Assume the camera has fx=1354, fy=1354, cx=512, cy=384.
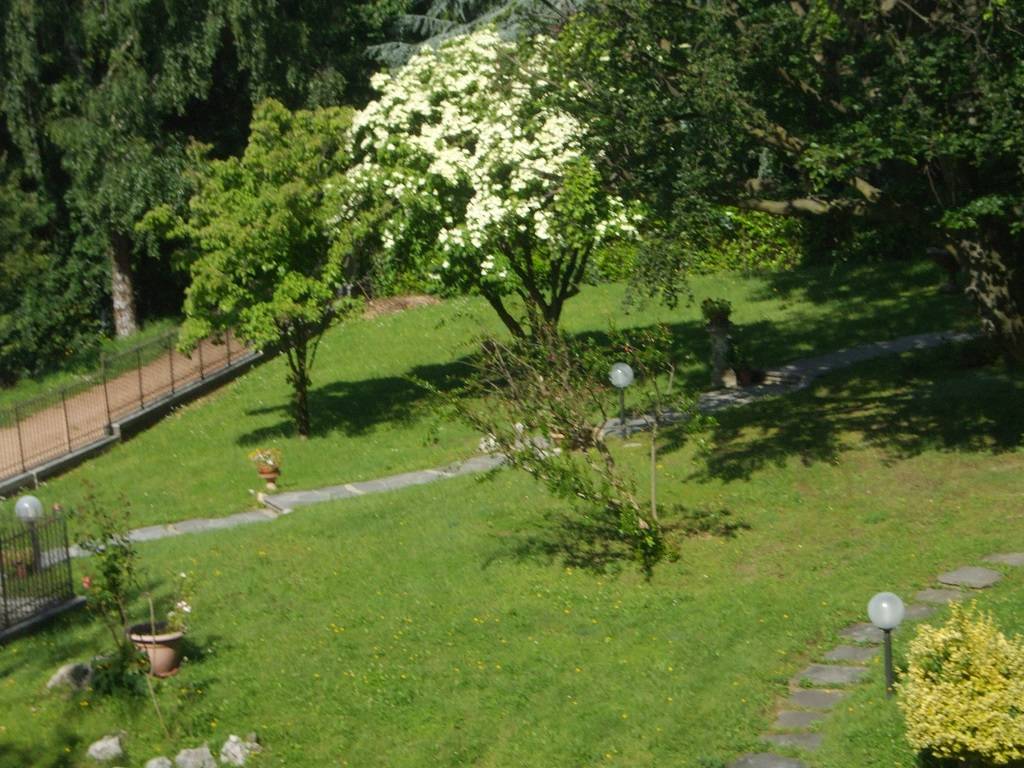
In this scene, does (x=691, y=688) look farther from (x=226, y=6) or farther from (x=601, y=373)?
(x=226, y=6)

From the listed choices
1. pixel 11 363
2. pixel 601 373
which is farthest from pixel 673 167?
pixel 11 363

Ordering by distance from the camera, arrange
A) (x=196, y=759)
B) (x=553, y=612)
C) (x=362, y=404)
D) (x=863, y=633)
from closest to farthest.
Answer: (x=196, y=759) < (x=863, y=633) < (x=553, y=612) < (x=362, y=404)

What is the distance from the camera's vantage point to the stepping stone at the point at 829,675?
1288 cm

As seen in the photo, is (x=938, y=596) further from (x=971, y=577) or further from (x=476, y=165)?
(x=476, y=165)

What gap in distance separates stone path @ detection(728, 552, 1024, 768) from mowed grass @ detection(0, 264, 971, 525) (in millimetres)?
5831

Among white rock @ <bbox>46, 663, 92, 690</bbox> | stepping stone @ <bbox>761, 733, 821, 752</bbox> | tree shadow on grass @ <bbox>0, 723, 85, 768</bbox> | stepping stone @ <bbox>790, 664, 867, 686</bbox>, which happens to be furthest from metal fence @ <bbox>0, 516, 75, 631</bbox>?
stepping stone @ <bbox>761, 733, 821, 752</bbox>

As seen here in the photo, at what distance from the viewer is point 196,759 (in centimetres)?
1290

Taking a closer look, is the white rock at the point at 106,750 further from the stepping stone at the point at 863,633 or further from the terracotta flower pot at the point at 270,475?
the terracotta flower pot at the point at 270,475

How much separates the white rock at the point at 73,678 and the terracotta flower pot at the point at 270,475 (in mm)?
8174

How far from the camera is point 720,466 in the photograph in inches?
780

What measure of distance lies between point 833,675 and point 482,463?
35.0 ft

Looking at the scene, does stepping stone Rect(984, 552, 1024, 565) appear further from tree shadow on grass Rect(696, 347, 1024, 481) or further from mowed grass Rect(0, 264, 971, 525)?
mowed grass Rect(0, 264, 971, 525)

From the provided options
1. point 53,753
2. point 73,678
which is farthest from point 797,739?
point 73,678

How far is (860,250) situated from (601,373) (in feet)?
67.5
